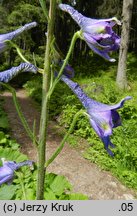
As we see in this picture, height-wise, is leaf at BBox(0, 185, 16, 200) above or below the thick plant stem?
below

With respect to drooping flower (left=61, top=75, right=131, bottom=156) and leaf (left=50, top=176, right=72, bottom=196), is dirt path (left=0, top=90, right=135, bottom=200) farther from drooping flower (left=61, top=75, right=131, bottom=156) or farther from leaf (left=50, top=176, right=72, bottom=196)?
drooping flower (left=61, top=75, right=131, bottom=156)

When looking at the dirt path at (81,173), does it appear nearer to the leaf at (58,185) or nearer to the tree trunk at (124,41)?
the leaf at (58,185)

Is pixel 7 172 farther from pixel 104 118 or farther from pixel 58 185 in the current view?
pixel 58 185

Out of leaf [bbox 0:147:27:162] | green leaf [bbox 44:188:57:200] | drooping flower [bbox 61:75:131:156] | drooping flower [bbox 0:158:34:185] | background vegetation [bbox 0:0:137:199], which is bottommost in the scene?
background vegetation [bbox 0:0:137:199]

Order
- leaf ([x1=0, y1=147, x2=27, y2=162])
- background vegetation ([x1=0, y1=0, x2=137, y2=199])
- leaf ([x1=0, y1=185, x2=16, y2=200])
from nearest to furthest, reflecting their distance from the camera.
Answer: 1. leaf ([x1=0, y1=185, x2=16, y2=200])
2. leaf ([x1=0, y1=147, x2=27, y2=162])
3. background vegetation ([x1=0, y1=0, x2=137, y2=199])

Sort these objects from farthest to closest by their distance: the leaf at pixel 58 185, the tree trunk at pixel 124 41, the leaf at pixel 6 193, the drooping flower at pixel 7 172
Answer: the tree trunk at pixel 124 41
the leaf at pixel 58 185
the leaf at pixel 6 193
the drooping flower at pixel 7 172

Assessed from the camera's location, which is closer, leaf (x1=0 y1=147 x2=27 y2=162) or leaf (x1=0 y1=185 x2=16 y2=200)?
leaf (x1=0 y1=185 x2=16 y2=200)

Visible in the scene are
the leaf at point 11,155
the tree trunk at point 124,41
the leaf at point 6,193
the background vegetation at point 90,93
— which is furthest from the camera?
the tree trunk at point 124,41

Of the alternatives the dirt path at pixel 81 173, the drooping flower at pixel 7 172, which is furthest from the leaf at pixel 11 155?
the drooping flower at pixel 7 172

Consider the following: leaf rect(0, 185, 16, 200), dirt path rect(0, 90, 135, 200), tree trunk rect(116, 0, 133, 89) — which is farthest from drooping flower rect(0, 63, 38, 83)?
tree trunk rect(116, 0, 133, 89)

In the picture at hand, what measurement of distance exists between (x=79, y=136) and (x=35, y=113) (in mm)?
3035

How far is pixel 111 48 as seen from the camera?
1504 millimetres

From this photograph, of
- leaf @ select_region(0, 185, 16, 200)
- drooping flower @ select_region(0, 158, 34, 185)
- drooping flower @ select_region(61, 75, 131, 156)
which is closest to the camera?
drooping flower @ select_region(61, 75, 131, 156)

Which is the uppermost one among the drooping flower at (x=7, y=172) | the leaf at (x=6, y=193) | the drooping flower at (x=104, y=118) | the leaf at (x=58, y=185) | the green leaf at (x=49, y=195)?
the drooping flower at (x=104, y=118)
